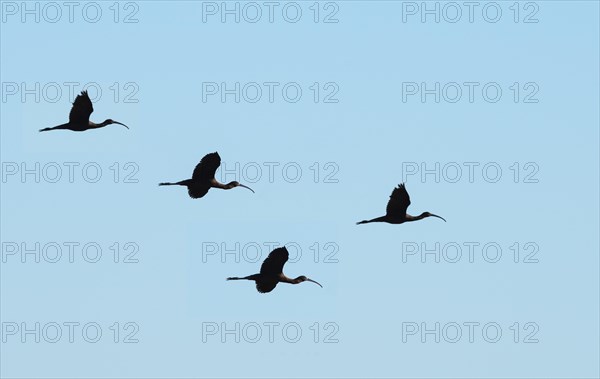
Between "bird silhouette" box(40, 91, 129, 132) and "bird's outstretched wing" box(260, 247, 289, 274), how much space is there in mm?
10121

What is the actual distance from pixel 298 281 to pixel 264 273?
2067 mm

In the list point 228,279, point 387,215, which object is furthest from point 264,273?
point 387,215

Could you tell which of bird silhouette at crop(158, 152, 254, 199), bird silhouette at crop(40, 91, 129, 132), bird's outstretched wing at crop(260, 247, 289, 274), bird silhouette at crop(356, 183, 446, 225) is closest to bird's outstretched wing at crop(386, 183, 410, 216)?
bird silhouette at crop(356, 183, 446, 225)

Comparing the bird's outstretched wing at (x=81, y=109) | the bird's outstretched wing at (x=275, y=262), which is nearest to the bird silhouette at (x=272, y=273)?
the bird's outstretched wing at (x=275, y=262)

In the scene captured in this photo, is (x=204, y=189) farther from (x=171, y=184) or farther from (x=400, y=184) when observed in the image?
(x=400, y=184)

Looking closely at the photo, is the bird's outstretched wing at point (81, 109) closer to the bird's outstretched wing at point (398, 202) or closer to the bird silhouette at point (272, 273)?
the bird silhouette at point (272, 273)

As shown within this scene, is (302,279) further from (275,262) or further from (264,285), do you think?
(275,262)

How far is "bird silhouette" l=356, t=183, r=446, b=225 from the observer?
61.9 meters

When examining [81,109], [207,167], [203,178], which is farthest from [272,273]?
[81,109]

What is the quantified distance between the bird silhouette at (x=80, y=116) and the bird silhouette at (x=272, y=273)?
9.50m

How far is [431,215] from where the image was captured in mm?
64625

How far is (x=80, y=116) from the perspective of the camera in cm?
6419

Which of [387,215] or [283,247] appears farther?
[387,215]

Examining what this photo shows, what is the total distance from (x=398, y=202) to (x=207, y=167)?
790 cm
